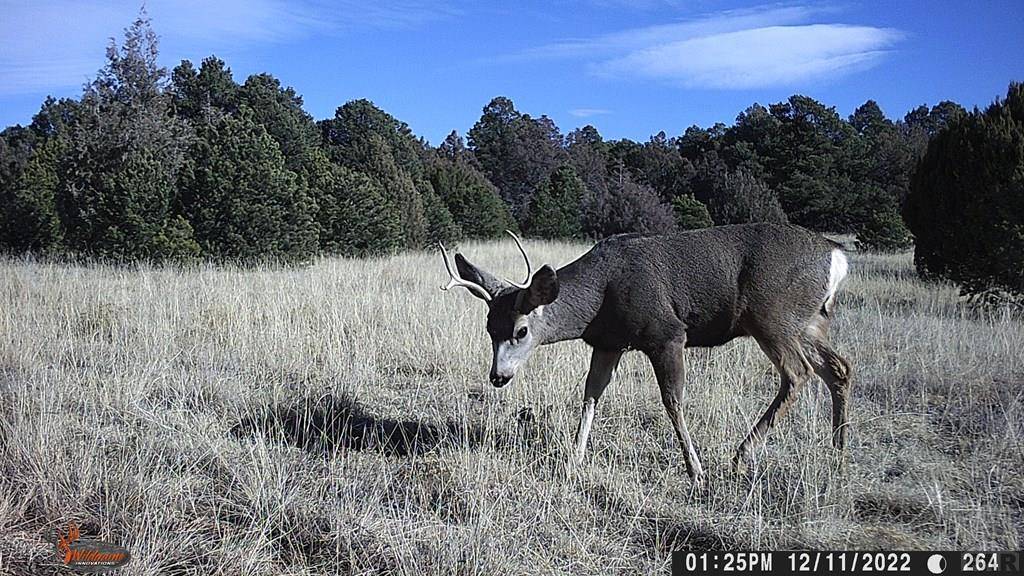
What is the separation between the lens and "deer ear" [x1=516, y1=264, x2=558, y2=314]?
480 centimetres

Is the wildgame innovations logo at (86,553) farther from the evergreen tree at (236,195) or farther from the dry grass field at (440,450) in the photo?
the evergreen tree at (236,195)

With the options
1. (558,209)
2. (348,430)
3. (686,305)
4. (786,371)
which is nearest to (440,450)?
(348,430)

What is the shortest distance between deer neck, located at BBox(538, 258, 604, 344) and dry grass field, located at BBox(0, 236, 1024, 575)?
0.70 meters

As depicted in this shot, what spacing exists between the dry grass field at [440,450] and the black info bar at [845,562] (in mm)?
91

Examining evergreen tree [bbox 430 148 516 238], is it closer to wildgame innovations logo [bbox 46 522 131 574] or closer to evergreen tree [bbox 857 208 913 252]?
evergreen tree [bbox 857 208 913 252]

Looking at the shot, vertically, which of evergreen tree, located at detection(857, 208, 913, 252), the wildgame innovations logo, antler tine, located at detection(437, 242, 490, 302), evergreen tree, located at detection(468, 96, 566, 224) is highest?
evergreen tree, located at detection(468, 96, 566, 224)

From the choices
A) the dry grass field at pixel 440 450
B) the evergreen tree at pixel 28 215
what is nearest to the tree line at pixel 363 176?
the evergreen tree at pixel 28 215

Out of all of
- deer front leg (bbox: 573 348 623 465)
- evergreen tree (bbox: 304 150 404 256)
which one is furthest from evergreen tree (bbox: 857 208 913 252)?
deer front leg (bbox: 573 348 623 465)

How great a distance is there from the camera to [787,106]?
1531 inches

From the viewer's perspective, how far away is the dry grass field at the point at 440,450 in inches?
158

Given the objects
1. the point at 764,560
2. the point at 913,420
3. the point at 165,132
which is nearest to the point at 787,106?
the point at 165,132

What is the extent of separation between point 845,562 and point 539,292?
2.20 metres

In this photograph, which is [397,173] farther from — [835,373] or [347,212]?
[835,373]

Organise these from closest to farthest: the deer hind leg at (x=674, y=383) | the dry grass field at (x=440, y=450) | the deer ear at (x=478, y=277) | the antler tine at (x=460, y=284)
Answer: the dry grass field at (x=440, y=450) → the deer hind leg at (x=674, y=383) → the antler tine at (x=460, y=284) → the deer ear at (x=478, y=277)
